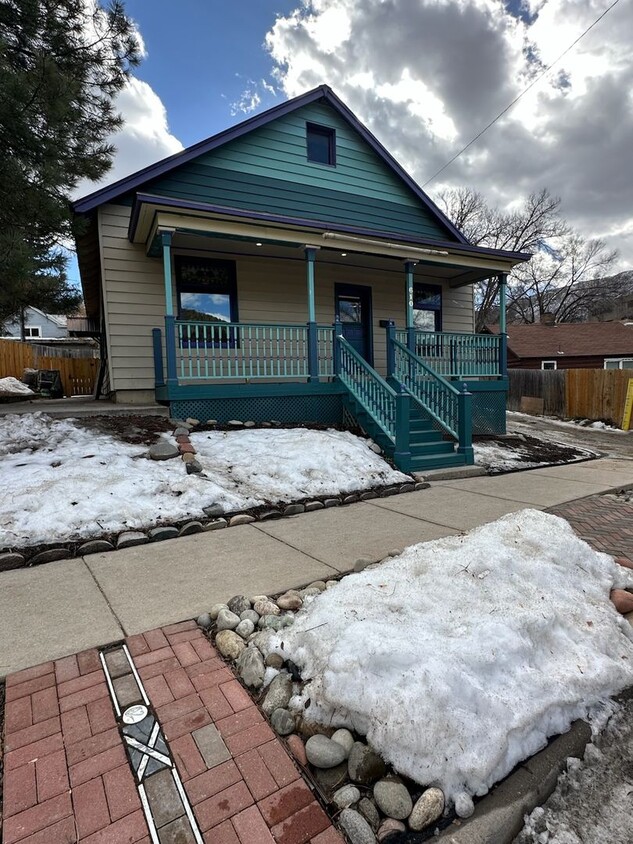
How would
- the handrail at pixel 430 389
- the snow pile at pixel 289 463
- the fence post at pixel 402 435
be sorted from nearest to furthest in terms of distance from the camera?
the snow pile at pixel 289 463
the fence post at pixel 402 435
the handrail at pixel 430 389

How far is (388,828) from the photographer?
1388 mm

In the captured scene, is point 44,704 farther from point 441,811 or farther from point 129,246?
point 129,246

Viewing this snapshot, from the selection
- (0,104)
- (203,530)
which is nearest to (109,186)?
(0,104)

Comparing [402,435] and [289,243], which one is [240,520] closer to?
[402,435]

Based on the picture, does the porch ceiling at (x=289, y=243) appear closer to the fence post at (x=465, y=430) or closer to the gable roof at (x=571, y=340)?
the fence post at (x=465, y=430)

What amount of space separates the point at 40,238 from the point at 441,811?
7.26 m

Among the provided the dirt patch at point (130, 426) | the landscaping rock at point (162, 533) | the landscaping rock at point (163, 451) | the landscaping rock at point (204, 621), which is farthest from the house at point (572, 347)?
the landscaping rock at point (204, 621)

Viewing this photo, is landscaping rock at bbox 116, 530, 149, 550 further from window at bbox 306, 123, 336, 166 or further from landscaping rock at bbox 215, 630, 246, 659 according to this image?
window at bbox 306, 123, 336, 166

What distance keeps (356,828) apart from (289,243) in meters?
7.74

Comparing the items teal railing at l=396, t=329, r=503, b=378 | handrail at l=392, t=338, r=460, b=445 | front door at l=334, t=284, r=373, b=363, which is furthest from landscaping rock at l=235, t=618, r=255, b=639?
front door at l=334, t=284, r=373, b=363

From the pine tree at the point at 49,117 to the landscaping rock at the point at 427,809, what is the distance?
17.9 feet

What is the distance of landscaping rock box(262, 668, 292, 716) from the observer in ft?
6.03

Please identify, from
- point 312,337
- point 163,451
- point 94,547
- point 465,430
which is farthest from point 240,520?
point 312,337

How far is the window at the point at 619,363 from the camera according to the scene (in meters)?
22.4
